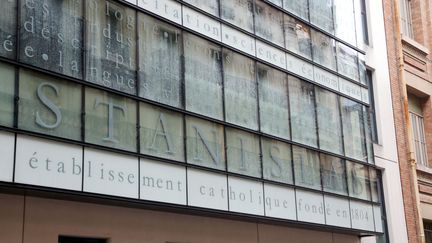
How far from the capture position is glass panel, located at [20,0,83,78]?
36.1 feet

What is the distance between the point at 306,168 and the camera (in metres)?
16.5

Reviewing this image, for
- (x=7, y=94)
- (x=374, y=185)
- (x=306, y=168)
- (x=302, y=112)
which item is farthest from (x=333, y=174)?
(x=7, y=94)

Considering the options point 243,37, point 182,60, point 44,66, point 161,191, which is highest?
point 243,37

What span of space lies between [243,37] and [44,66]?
5.75m

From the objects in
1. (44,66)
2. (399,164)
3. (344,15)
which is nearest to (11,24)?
(44,66)

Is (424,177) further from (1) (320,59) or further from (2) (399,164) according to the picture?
A: (1) (320,59)

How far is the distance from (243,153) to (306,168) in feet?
7.80

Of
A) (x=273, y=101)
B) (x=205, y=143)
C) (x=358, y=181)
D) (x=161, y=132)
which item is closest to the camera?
(x=161, y=132)

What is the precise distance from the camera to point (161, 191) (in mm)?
12641

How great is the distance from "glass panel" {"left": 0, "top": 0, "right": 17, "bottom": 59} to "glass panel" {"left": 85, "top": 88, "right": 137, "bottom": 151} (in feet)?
Answer: 5.32

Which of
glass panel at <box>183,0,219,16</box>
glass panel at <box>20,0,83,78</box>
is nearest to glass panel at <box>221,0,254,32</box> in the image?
glass panel at <box>183,0,219,16</box>

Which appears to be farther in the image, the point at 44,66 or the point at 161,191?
the point at 161,191

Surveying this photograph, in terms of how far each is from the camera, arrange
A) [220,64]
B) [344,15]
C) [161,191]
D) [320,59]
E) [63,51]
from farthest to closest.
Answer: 1. [344,15]
2. [320,59]
3. [220,64]
4. [161,191]
5. [63,51]

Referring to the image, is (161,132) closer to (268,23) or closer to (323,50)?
(268,23)
